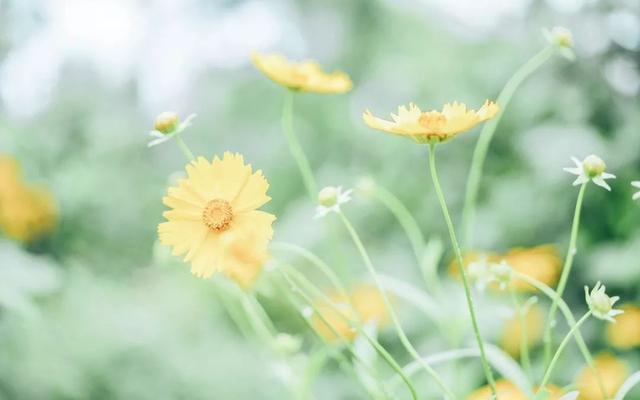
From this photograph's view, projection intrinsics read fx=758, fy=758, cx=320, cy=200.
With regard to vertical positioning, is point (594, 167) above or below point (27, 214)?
below

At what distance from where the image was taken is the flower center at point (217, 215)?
1.58 feet

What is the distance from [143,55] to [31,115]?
1.29 meters

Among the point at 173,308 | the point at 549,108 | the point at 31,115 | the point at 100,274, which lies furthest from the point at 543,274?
the point at 31,115

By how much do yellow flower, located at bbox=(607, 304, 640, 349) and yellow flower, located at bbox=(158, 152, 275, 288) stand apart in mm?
767

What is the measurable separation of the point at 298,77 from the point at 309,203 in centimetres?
97

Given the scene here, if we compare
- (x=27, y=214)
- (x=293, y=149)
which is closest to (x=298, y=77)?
(x=293, y=149)

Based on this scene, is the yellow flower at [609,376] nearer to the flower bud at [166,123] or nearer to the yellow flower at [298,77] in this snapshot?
the yellow flower at [298,77]

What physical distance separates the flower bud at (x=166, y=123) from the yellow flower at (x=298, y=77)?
142 mm

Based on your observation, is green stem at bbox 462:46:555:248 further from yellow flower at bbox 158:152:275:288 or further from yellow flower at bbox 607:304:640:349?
yellow flower at bbox 607:304:640:349

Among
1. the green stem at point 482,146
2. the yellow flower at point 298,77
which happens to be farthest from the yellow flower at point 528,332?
the yellow flower at point 298,77

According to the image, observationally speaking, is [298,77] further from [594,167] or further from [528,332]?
[528,332]

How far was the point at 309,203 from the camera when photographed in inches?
63.6

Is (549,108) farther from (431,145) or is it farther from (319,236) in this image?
(431,145)

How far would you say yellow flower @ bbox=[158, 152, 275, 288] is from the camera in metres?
0.45
